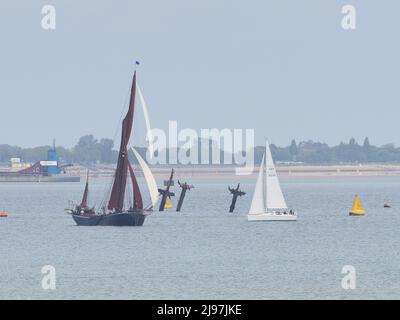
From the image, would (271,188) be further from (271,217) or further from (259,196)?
(271,217)

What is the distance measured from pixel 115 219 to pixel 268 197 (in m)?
16.4

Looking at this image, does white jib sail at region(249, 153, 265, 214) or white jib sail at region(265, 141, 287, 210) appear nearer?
white jib sail at region(265, 141, 287, 210)

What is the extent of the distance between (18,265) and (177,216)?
64.4 metres

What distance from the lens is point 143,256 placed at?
87625 millimetres

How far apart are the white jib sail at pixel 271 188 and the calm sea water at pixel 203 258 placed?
2.25 m

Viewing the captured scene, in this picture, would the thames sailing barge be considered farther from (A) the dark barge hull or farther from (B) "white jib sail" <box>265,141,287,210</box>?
(B) "white jib sail" <box>265,141,287,210</box>

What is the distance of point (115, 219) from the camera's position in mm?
113500

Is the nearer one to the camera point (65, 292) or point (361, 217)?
point (65, 292)

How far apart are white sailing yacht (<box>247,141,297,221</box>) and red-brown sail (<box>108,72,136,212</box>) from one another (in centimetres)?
1330

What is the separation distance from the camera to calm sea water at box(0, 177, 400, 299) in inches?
2682

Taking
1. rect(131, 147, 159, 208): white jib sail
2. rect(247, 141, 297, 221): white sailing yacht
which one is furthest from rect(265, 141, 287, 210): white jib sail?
rect(131, 147, 159, 208): white jib sail

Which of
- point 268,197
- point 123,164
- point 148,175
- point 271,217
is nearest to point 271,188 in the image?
point 268,197
